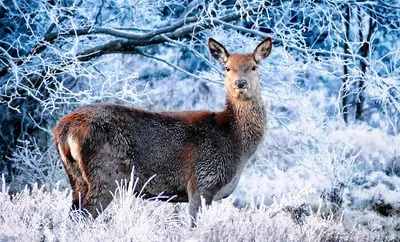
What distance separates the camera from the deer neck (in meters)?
8.47

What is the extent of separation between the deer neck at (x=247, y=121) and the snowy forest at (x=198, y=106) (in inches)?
23.1

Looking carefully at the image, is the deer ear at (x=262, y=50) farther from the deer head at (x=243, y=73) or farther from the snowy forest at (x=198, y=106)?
the snowy forest at (x=198, y=106)

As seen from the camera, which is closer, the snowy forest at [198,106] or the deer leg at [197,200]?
the snowy forest at [198,106]

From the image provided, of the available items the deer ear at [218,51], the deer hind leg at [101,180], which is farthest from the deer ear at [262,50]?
the deer hind leg at [101,180]

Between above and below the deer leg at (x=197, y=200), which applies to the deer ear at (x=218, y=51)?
above

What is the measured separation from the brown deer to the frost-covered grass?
0.85ft

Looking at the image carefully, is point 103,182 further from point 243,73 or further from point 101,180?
point 243,73

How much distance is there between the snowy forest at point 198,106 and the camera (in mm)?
7352

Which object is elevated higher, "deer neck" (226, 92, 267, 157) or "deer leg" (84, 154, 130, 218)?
"deer neck" (226, 92, 267, 157)

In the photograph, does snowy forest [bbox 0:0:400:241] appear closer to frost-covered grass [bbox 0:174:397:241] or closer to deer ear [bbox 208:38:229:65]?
frost-covered grass [bbox 0:174:397:241]

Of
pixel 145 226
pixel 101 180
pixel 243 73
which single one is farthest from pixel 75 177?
pixel 243 73

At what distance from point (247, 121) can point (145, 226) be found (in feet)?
7.21

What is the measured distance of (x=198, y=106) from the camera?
17.3 metres

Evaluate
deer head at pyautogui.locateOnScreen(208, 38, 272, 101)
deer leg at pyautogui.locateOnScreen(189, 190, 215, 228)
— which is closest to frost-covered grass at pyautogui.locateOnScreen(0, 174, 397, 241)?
deer leg at pyautogui.locateOnScreen(189, 190, 215, 228)
